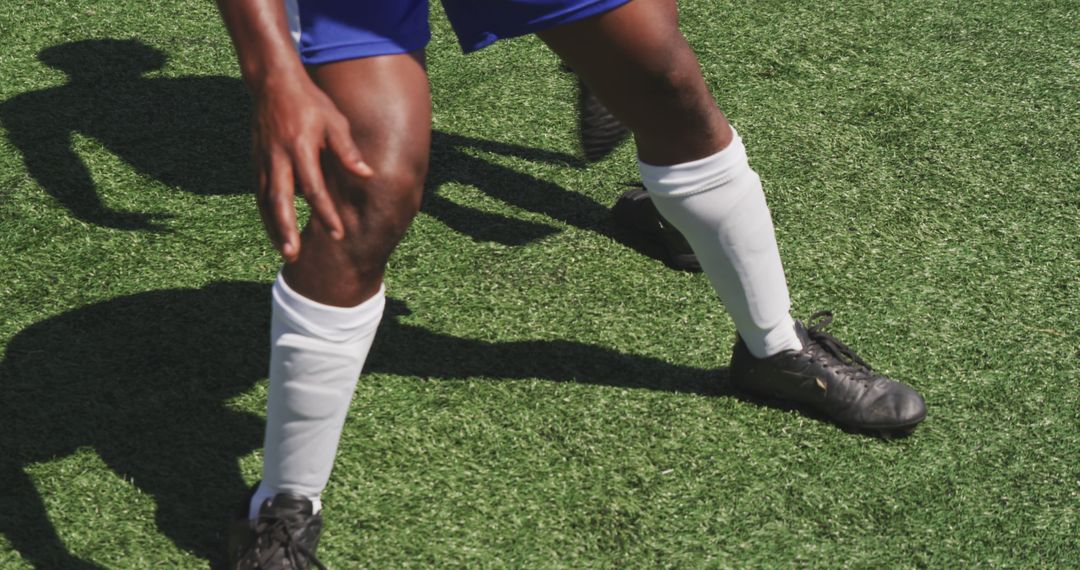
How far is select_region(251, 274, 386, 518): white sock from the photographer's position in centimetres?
180

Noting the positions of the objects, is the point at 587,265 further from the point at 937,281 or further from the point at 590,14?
the point at 590,14

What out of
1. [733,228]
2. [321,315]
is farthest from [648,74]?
[321,315]

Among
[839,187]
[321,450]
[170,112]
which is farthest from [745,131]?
[321,450]

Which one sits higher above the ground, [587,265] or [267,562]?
[267,562]

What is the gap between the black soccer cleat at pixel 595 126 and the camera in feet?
9.40

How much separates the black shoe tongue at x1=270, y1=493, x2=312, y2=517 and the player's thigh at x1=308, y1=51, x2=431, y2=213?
523 millimetres

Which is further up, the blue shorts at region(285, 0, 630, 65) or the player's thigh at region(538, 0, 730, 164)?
the blue shorts at region(285, 0, 630, 65)

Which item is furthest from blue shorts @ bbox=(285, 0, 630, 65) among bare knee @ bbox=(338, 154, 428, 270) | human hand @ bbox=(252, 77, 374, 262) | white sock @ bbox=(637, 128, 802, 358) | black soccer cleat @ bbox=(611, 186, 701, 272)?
black soccer cleat @ bbox=(611, 186, 701, 272)

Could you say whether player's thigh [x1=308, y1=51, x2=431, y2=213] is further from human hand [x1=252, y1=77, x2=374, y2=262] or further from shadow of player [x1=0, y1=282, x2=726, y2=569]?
shadow of player [x1=0, y1=282, x2=726, y2=569]

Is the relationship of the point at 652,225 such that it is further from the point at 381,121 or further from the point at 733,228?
the point at 381,121

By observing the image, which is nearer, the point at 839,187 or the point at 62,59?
the point at 839,187

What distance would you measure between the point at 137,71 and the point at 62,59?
0.79ft

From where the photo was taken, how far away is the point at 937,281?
282 centimetres

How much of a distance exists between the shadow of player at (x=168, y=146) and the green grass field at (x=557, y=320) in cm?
1
